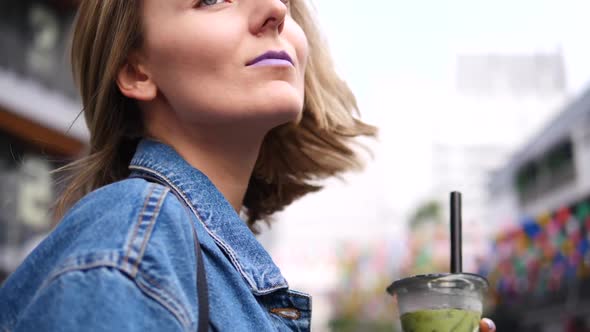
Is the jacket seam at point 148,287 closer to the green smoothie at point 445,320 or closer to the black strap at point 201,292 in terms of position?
the black strap at point 201,292

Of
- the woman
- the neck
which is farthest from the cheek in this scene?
the neck

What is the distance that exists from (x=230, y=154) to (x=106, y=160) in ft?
1.14

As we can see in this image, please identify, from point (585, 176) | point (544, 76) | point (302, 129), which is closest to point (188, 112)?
point (302, 129)

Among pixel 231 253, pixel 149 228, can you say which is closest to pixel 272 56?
pixel 231 253

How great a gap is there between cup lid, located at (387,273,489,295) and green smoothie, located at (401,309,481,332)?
2.1 inches

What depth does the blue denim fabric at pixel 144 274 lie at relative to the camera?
1.05 meters

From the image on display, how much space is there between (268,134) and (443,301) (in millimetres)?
748

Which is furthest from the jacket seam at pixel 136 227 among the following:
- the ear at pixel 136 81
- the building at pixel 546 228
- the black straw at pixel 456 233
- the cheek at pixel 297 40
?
the building at pixel 546 228

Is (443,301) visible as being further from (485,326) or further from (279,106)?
(279,106)

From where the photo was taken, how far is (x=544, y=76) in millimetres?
86125

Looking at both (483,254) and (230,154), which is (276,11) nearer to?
(230,154)

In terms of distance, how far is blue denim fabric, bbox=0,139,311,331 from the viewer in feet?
3.45

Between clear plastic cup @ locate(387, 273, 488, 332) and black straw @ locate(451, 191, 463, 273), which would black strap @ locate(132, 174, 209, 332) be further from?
black straw @ locate(451, 191, 463, 273)

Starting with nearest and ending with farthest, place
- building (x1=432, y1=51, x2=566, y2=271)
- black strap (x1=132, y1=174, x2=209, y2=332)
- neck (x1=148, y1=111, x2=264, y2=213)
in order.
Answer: black strap (x1=132, y1=174, x2=209, y2=332), neck (x1=148, y1=111, x2=264, y2=213), building (x1=432, y1=51, x2=566, y2=271)
